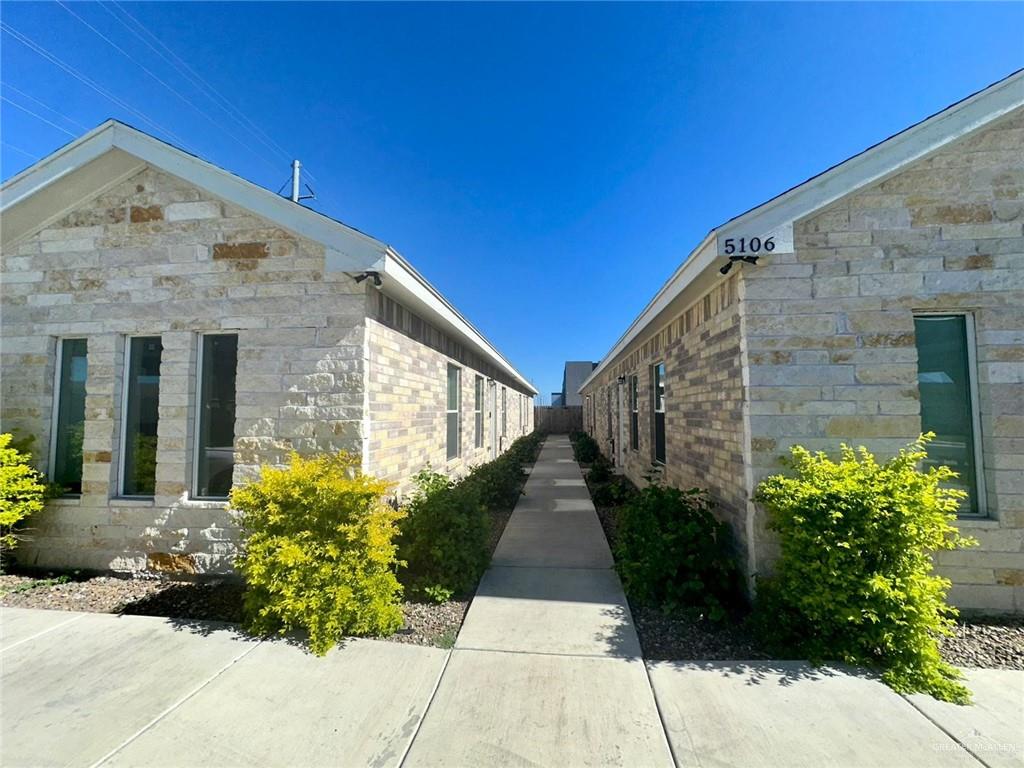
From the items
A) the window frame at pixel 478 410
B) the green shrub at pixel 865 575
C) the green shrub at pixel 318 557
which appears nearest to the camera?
the green shrub at pixel 865 575

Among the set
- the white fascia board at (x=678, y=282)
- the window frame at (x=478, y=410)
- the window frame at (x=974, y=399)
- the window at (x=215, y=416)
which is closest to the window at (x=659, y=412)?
the white fascia board at (x=678, y=282)

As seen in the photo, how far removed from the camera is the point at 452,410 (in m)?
7.98

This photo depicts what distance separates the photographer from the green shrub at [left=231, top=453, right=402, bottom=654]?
3197 mm

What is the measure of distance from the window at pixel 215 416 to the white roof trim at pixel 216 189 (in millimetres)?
1353

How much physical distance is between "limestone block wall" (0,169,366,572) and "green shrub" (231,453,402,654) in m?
0.67

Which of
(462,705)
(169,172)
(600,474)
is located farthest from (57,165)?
(600,474)

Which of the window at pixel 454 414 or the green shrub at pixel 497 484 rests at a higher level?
the window at pixel 454 414

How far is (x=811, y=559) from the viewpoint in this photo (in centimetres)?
302

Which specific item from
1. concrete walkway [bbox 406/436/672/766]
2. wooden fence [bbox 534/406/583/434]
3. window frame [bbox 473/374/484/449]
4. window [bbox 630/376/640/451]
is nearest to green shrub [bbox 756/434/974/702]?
concrete walkway [bbox 406/436/672/766]

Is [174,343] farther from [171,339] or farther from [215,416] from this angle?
[215,416]

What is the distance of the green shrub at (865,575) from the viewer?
2.81 meters

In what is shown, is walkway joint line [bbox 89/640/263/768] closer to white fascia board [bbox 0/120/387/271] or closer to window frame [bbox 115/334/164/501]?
window frame [bbox 115/334/164/501]

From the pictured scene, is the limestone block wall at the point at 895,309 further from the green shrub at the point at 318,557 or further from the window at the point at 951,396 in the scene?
the green shrub at the point at 318,557

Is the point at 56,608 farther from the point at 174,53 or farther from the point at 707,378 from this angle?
the point at 174,53
